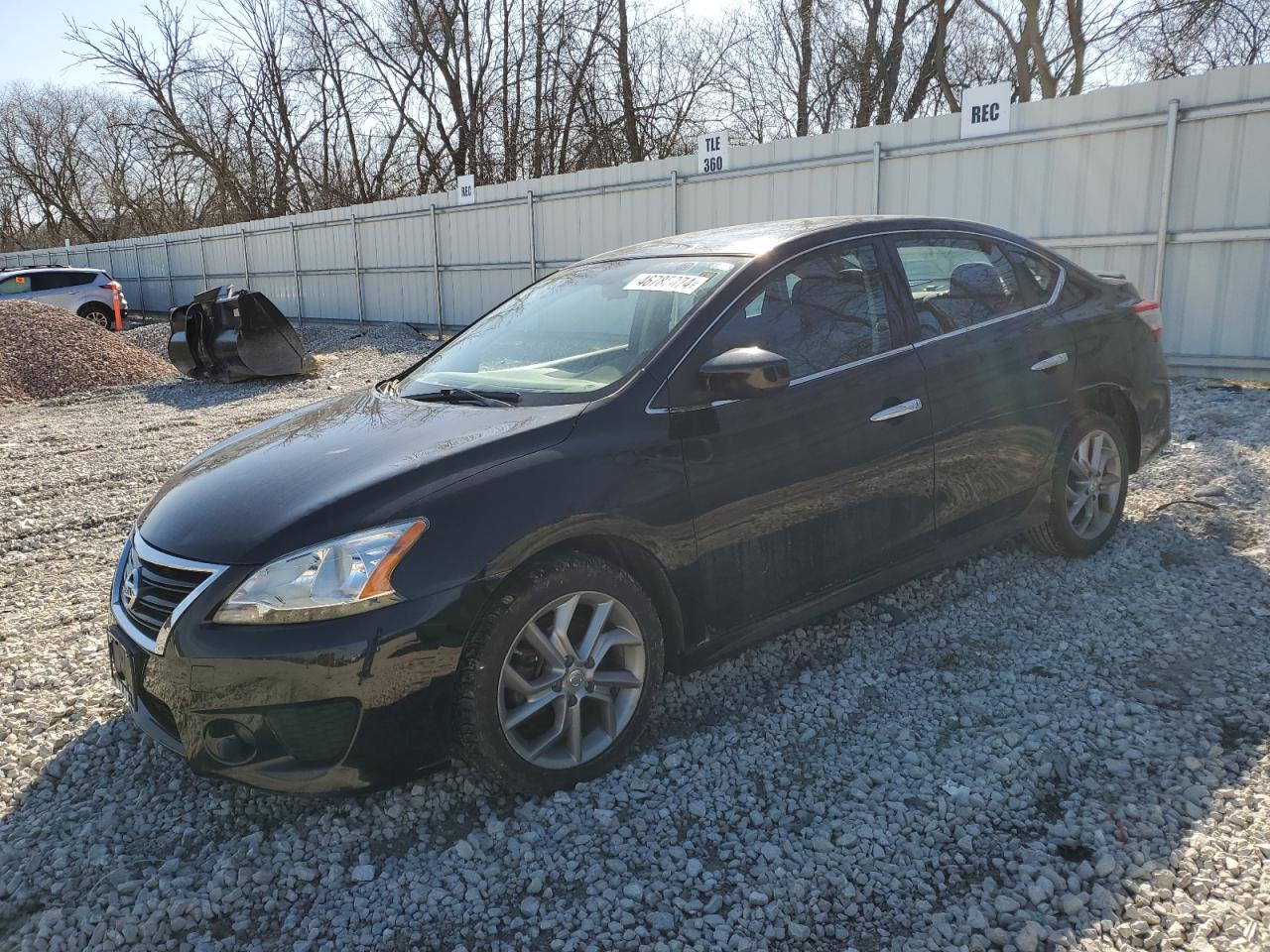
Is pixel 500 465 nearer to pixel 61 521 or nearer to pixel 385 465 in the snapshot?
pixel 385 465

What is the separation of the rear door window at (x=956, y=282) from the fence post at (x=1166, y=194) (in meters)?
6.09

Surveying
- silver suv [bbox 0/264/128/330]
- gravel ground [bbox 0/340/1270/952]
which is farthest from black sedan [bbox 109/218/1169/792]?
silver suv [bbox 0/264/128/330]

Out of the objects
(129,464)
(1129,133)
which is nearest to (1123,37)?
(1129,133)

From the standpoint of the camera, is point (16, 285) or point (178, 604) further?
point (16, 285)

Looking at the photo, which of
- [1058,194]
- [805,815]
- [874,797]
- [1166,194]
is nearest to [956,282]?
[874,797]

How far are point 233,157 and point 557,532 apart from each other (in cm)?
3923

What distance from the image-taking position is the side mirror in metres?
2.99

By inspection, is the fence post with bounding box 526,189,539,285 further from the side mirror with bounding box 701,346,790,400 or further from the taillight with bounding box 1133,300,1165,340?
the side mirror with bounding box 701,346,790,400

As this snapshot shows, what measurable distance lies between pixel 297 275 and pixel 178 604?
2216cm

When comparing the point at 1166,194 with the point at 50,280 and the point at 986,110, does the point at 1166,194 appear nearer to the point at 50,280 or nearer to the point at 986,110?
the point at 986,110

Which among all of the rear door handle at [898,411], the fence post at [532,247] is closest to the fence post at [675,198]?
the fence post at [532,247]

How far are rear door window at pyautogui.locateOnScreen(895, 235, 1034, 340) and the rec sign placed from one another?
22.3 ft

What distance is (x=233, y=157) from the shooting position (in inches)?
1443

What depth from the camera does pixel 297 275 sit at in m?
23.0
